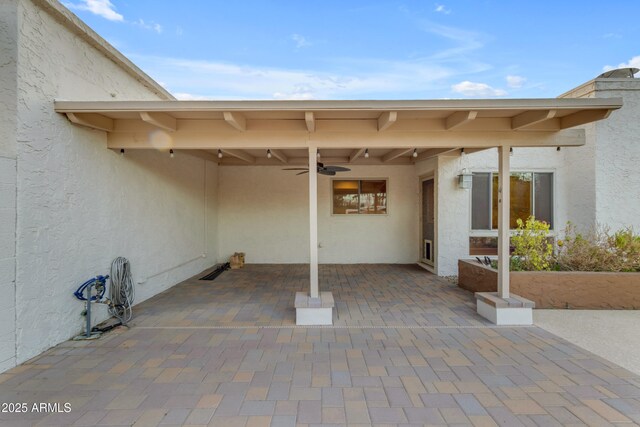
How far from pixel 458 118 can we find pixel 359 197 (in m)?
4.84

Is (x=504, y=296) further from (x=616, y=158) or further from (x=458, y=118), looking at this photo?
(x=616, y=158)

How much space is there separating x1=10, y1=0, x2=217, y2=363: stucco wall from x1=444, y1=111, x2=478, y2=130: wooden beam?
4.31 meters

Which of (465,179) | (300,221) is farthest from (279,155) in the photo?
(465,179)

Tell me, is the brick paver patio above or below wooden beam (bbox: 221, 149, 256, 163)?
below

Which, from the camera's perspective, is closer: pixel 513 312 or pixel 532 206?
pixel 513 312

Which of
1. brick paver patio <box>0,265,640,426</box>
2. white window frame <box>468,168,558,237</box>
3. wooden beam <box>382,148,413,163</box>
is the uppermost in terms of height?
wooden beam <box>382,148,413,163</box>

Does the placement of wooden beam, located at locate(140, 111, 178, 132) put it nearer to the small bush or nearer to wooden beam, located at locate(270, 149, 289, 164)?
wooden beam, located at locate(270, 149, 289, 164)

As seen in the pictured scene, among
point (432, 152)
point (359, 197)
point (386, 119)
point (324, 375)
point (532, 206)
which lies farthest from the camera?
point (359, 197)

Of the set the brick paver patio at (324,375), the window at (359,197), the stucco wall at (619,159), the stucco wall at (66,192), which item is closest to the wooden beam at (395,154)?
the window at (359,197)

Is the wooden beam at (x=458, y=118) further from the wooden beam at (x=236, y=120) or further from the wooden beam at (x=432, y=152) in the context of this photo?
the wooden beam at (x=236, y=120)

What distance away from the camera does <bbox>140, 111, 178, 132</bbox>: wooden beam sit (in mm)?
3644

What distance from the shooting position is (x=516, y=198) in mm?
7062

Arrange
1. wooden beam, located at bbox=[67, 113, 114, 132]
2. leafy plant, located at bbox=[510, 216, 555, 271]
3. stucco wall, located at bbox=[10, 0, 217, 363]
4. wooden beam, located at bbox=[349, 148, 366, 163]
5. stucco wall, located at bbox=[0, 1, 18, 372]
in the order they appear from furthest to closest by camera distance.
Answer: wooden beam, located at bbox=[349, 148, 366, 163] < leafy plant, located at bbox=[510, 216, 555, 271] < wooden beam, located at bbox=[67, 113, 114, 132] < stucco wall, located at bbox=[10, 0, 217, 363] < stucco wall, located at bbox=[0, 1, 18, 372]

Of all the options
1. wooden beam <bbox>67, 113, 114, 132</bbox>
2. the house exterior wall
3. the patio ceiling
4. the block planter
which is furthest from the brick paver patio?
the house exterior wall
